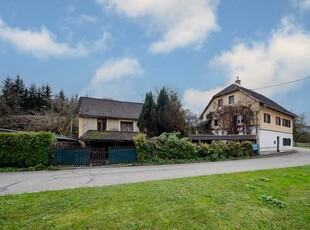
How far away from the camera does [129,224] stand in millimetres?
4961

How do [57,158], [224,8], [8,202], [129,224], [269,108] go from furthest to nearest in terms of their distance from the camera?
[269,108]
[57,158]
[224,8]
[8,202]
[129,224]

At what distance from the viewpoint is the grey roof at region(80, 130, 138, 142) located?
23.5m

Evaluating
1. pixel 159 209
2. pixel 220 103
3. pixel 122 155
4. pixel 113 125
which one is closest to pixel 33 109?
pixel 113 125

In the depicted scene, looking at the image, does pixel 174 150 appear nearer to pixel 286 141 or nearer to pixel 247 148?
pixel 247 148

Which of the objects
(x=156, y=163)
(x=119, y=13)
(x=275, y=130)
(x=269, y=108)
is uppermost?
(x=119, y=13)

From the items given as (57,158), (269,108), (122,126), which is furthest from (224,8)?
(269,108)

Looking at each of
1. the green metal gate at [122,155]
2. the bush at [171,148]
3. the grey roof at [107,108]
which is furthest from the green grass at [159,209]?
the grey roof at [107,108]

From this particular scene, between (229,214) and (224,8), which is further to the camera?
(224,8)

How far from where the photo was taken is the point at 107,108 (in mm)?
29703

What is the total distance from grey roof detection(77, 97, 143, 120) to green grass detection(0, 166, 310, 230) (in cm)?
2072

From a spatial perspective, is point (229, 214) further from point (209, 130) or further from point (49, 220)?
point (209, 130)

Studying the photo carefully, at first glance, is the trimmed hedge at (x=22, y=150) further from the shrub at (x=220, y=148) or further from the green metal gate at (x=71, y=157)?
the shrub at (x=220, y=148)

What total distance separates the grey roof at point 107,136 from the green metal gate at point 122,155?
4.61 metres

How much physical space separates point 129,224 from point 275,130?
1309 inches
